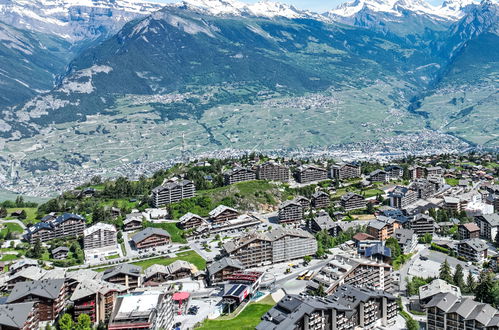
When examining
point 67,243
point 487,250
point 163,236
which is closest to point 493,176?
point 487,250

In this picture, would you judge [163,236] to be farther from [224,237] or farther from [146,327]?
[146,327]

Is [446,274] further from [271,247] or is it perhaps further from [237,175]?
[237,175]

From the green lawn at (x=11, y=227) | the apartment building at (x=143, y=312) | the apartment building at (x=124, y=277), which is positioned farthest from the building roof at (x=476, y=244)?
the green lawn at (x=11, y=227)

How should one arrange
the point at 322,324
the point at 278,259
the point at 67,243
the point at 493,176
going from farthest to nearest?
the point at 493,176, the point at 67,243, the point at 278,259, the point at 322,324

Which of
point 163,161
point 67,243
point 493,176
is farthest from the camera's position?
point 163,161

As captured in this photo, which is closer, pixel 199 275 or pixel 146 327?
pixel 146 327

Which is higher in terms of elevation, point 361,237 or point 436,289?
point 361,237

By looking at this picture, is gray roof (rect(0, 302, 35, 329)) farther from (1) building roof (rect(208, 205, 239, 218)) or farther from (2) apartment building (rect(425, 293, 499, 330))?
(1) building roof (rect(208, 205, 239, 218))

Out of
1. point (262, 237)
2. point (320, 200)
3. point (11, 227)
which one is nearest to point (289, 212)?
point (320, 200)
